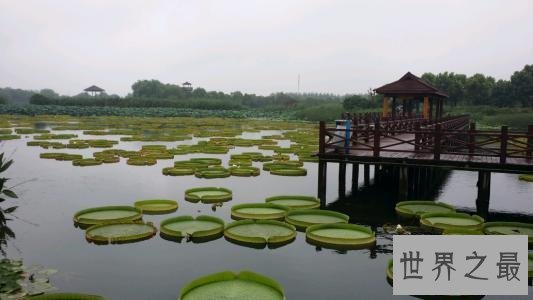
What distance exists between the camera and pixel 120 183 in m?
18.2

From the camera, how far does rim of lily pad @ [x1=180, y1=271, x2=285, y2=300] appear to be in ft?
25.2

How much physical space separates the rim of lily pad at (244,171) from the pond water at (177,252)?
1.93 meters

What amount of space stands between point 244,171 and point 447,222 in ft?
34.3

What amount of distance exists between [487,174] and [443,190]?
15.5ft

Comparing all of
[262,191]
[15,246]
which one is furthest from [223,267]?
[262,191]

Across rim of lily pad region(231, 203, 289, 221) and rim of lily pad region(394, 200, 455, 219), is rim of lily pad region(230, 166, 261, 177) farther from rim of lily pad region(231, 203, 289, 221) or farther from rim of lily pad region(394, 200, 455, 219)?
rim of lily pad region(394, 200, 455, 219)

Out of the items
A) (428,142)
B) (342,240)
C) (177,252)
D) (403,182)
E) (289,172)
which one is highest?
(428,142)

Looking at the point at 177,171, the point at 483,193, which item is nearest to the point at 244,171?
the point at 177,171

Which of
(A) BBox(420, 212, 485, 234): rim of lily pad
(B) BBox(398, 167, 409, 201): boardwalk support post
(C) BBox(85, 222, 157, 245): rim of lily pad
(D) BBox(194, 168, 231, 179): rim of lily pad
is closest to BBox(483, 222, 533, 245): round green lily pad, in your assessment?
(A) BBox(420, 212, 485, 234): rim of lily pad

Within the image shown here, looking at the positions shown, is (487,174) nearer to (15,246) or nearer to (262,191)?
(262,191)

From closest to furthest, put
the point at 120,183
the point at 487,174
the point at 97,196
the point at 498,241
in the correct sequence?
the point at 498,241 < the point at 487,174 < the point at 97,196 < the point at 120,183

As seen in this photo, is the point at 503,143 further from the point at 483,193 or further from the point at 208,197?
the point at 208,197

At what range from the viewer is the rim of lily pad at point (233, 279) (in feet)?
25.2

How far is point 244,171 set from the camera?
2048 cm
